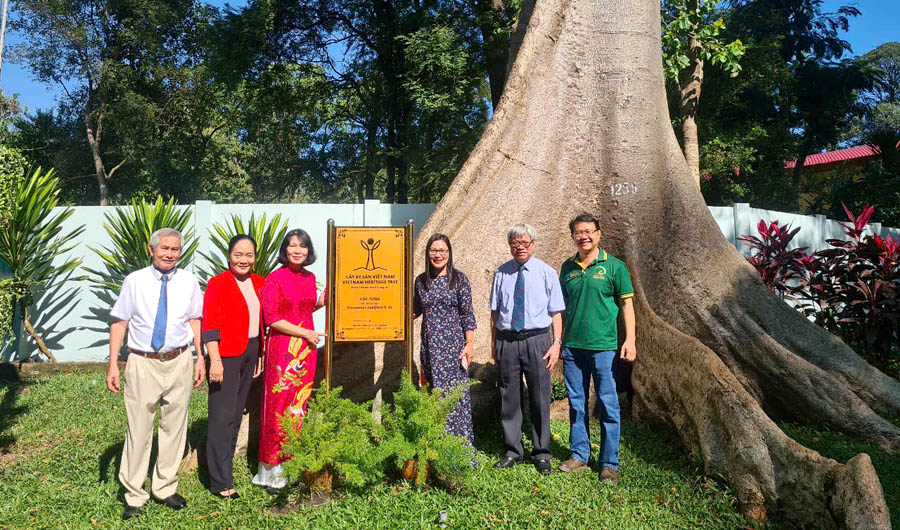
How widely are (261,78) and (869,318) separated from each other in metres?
15.2

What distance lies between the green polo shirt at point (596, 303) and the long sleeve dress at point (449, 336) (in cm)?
71

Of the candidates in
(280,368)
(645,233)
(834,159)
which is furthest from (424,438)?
(834,159)

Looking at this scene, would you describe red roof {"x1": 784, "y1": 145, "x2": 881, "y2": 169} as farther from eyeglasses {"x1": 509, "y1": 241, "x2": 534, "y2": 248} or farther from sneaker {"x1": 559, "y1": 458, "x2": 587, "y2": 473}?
sneaker {"x1": 559, "y1": 458, "x2": 587, "y2": 473}

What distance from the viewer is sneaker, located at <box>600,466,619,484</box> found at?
13.5 ft

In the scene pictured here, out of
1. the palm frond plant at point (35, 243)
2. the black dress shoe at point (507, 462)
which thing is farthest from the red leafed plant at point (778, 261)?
the palm frond plant at point (35, 243)

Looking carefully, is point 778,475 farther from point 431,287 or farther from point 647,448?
point 431,287

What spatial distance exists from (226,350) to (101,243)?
19.2ft

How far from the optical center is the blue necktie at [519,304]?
13.9 ft

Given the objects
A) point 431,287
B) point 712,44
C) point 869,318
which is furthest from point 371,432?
point 712,44

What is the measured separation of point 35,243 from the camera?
809 centimetres

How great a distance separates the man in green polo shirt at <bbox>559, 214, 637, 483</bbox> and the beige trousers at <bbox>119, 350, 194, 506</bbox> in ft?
8.37

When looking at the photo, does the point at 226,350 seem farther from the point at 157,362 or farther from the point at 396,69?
the point at 396,69

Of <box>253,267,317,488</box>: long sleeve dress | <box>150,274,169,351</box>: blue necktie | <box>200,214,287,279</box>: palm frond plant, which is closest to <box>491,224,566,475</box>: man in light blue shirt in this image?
<box>253,267,317,488</box>: long sleeve dress

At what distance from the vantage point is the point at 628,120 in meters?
5.89
